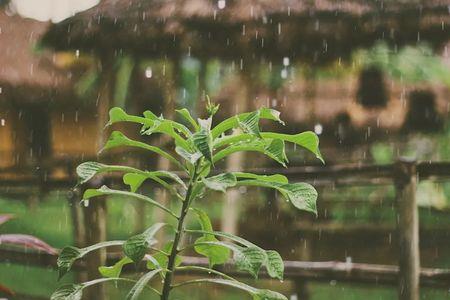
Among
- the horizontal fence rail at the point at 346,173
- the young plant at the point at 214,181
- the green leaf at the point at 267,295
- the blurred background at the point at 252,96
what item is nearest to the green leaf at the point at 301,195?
the young plant at the point at 214,181

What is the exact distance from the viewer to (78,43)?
299cm

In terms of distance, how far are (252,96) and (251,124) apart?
5.15 meters

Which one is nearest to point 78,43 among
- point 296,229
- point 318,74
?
point 296,229

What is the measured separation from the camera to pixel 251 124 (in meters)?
0.76

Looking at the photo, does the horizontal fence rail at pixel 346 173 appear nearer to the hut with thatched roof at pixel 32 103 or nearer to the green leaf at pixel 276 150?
the green leaf at pixel 276 150

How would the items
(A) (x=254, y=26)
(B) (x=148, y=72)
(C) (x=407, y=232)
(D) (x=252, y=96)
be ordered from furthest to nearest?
(B) (x=148, y=72) < (D) (x=252, y=96) < (A) (x=254, y=26) < (C) (x=407, y=232)

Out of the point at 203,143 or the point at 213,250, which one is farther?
the point at 213,250

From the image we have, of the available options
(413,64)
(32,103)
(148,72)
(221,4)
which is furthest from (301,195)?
(32,103)

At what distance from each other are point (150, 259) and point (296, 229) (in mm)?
4641

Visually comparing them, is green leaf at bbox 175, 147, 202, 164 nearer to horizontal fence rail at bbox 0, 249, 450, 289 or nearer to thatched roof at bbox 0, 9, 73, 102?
horizontal fence rail at bbox 0, 249, 450, 289

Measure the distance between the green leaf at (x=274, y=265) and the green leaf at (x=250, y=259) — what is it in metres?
0.03

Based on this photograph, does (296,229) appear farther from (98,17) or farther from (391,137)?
(98,17)

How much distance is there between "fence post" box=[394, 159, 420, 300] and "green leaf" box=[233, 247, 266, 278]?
125 cm

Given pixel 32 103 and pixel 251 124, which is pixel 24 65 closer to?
pixel 32 103
